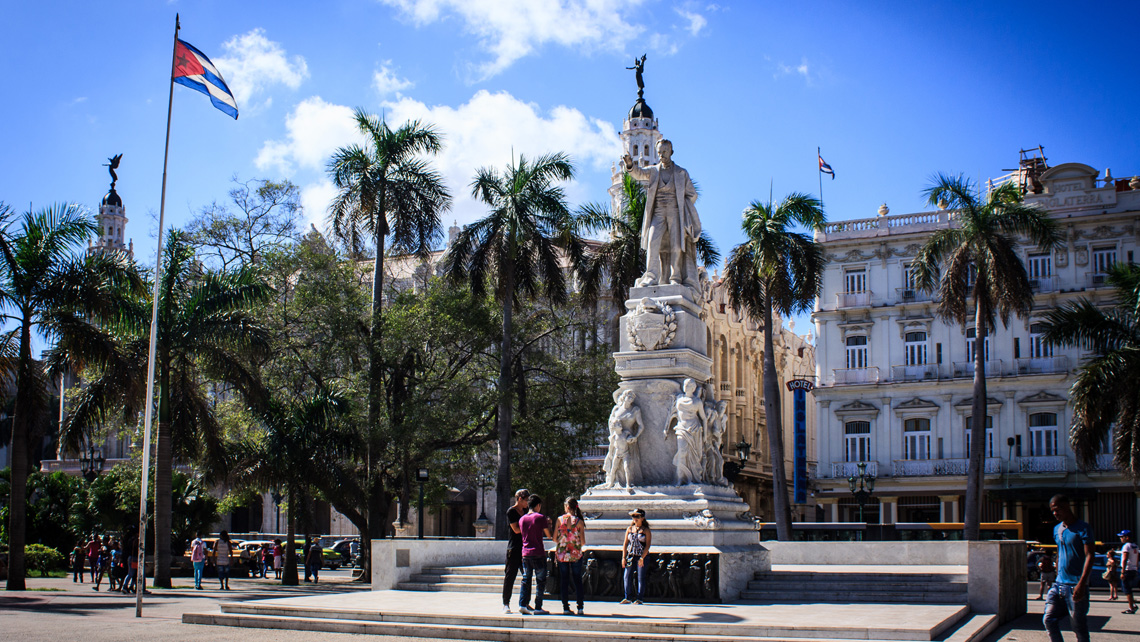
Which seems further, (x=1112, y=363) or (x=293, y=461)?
(x=293, y=461)

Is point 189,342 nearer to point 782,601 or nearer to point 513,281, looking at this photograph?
point 513,281

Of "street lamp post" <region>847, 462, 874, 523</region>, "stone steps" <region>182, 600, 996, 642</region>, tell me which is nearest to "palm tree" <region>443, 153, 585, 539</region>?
"street lamp post" <region>847, 462, 874, 523</region>

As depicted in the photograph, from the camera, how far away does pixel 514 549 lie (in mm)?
12820

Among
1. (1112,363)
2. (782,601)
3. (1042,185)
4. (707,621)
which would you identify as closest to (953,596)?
(782,601)

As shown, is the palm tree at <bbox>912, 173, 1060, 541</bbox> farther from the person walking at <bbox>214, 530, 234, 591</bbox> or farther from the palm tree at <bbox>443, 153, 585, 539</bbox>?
the person walking at <bbox>214, 530, 234, 591</bbox>

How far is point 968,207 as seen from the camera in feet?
102

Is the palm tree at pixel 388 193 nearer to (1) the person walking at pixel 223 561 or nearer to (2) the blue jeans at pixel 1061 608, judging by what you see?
(1) the person walking at pixel 223 561

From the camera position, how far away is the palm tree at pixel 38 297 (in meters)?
21.8

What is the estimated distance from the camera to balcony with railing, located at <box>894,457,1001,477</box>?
4322cm

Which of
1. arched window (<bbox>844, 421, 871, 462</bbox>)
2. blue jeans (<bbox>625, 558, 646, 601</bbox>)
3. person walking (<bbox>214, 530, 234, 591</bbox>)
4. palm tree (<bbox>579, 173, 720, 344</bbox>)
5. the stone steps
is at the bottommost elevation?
person walking (<bbox>214, 530, 234, 591</bbox>)

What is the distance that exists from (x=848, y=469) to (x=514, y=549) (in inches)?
1388

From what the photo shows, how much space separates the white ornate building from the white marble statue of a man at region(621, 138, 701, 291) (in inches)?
1196

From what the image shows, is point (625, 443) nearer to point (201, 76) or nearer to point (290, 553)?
point (201, 76)

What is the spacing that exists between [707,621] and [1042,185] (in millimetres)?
38662
